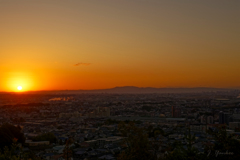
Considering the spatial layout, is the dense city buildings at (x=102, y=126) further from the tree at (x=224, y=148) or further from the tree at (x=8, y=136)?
the tree at (x=8, y=136)

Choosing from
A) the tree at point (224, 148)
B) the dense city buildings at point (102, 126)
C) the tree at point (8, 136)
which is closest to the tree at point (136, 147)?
the dense city buildings at point (102, 126)

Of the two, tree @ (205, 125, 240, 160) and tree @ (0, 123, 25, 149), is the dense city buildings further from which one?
tree @ (0, 123, 25, 149)

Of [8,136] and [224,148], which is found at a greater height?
[224,148]

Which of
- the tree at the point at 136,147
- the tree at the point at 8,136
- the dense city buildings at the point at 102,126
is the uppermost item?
the tree at the point at 136,147

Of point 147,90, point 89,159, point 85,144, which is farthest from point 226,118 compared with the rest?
point 147,90

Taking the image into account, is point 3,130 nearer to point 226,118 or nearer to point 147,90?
point 226,118

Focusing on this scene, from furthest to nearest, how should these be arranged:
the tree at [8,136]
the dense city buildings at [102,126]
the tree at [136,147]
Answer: the tree at [8,136], the dense city buildings at [102,126], the tree at [136,147]

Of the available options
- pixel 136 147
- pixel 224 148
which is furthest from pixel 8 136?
pixel 224 148

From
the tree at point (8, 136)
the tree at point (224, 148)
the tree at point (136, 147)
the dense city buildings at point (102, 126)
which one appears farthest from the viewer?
the tree at point (8, 136)

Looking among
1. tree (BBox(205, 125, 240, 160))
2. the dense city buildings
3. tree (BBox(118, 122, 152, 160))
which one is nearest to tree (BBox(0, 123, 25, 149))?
the dense city buildings

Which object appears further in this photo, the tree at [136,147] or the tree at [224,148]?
the tree at [136,147]

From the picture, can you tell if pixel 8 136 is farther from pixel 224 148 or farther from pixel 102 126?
pixel 224 148
